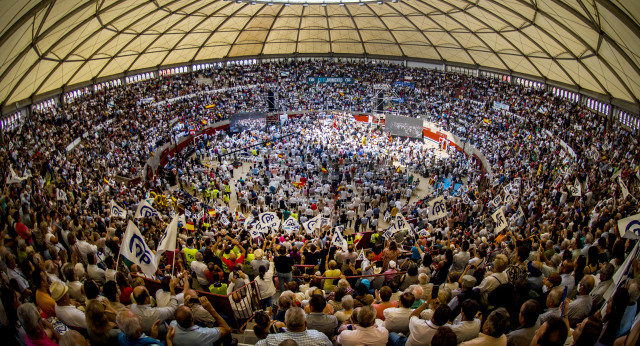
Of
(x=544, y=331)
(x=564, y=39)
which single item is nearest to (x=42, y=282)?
(x=544, y=331)

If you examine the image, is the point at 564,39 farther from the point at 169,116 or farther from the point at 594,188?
the point at 169,116

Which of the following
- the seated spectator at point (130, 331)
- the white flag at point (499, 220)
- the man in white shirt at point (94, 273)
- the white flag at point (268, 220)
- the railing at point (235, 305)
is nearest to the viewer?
the seated spectator at point (130, 331)

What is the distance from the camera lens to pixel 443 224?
20062 mm

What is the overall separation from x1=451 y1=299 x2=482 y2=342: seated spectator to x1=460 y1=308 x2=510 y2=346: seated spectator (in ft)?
1.26

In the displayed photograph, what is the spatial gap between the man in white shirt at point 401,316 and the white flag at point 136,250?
5692mm

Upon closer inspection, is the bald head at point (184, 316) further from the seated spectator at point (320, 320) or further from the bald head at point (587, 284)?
the bald head at point (587, 284)

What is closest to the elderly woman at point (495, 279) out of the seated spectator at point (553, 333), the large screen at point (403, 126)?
the seated spectator at point (553, 333)

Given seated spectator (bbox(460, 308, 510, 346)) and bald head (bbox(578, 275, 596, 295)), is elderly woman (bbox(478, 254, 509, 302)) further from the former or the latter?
seated spectator (bbox(460, 308, 510, 346))

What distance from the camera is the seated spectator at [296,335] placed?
4.81 metres

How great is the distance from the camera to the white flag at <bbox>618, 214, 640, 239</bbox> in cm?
799

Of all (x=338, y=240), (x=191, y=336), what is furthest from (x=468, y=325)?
(x=338, y=240)

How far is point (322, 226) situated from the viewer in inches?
746

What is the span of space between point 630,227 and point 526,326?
500cm

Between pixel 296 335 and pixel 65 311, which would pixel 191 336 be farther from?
pixel 65 311
